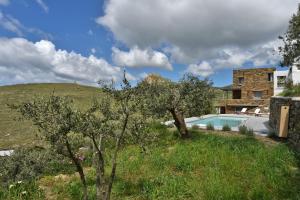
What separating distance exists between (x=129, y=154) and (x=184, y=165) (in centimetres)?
353

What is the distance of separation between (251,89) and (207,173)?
4742 centimetres

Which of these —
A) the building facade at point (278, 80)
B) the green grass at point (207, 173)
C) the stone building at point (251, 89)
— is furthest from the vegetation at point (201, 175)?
the stone building at point (251, 89)

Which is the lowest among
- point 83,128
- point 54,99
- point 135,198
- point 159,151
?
point 135,198

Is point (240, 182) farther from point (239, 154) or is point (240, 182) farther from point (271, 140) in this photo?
point (271, 140)

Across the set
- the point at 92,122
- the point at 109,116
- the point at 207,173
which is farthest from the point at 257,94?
the point at 92,122

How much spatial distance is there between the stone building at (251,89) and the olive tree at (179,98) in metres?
36.4

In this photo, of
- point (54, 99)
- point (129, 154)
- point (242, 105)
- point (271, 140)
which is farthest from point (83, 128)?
point (242, 105)

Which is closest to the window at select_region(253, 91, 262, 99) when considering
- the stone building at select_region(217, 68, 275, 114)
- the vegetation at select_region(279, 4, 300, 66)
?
the stone building at select_region(217, 68, 275, 114)

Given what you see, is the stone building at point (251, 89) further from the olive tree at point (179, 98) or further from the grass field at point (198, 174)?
the grass field at point (198, 174)

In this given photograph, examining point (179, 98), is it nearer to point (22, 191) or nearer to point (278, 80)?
point (22, 191)

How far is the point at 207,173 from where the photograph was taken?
1078cm

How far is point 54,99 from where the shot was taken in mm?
7062

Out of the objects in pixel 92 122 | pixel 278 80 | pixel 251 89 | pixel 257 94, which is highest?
pixel 278 80

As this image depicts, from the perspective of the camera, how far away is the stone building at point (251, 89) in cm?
5288
